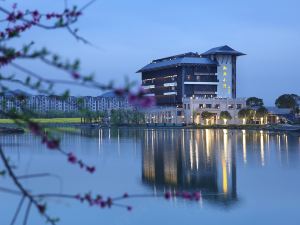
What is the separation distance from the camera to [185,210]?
12.1 metres

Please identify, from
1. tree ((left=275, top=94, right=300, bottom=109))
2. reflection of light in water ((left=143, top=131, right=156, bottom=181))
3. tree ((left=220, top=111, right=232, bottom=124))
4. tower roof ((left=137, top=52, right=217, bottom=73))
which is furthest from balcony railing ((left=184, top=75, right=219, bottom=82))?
reflection of light in water ((left=143, top=131, right=156, bottom=181))

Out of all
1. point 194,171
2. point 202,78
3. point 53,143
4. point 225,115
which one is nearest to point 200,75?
point 202,78

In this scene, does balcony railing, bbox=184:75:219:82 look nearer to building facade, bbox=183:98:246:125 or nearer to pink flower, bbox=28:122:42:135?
building facade, bbox=183:98:246:125

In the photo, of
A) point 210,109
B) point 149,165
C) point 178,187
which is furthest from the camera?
point 210,109

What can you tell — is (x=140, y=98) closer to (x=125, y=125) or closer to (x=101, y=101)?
(x=125, y=125)

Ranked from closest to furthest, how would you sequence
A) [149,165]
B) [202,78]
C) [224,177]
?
[224,177], [149,165], [202,78]

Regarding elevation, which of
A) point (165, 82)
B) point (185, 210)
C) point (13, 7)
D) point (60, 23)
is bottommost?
point (185, 210)

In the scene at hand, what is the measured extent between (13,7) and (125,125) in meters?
93.2

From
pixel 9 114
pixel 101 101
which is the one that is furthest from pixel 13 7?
pixel 101 101

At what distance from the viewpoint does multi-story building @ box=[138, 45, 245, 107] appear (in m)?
93.8

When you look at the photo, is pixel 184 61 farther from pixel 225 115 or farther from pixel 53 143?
pixel 53 143

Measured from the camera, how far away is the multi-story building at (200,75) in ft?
308

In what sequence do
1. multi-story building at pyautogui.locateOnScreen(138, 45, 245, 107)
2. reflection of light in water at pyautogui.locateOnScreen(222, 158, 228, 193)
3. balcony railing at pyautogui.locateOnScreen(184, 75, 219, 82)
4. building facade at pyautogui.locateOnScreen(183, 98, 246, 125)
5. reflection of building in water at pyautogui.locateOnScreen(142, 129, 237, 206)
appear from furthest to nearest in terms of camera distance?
balcony railing at pyautogui.locateOnScreen(184, 75, 219, 82)
multi-story building at pyautogui.locateOnScreen(138, 45, 245, 107)
building facade at pyautogui.locateOnScreen(183, 98, 246, 125)
reflection of building in water at pyautogui.locateOnScreen(142, 129, 237, 206)
reflection of light in water at pyautogui.locateOnScreen(222, 158, 228, 193)

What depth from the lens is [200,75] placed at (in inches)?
3723
